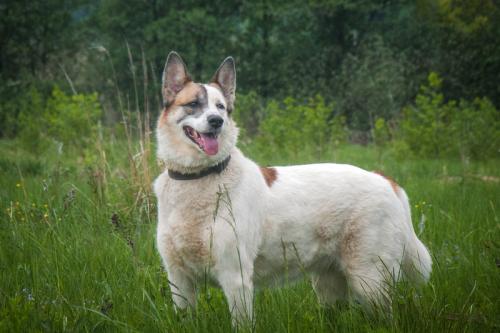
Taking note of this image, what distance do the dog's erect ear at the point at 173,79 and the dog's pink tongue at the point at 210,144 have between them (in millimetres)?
500

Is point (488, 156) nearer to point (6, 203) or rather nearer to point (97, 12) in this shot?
point (6, 203)

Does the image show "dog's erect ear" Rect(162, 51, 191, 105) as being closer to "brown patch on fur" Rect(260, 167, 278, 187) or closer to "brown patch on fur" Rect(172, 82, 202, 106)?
"brown patch on fur" Rect(172, 82, 202, 106)

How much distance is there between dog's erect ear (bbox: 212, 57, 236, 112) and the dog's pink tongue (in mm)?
499

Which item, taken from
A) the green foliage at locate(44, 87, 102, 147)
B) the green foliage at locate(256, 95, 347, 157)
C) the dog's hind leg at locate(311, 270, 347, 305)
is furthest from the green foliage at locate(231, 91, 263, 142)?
the dog's hind leg at locate(311, 270, 347, 305)

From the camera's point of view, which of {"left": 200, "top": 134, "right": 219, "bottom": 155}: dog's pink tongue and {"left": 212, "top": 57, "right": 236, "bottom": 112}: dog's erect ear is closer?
{"left": 200, "top": 134, "right": 219, "bottom": 155}: dog's pink tongue

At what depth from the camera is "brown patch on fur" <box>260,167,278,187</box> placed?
3397 mm

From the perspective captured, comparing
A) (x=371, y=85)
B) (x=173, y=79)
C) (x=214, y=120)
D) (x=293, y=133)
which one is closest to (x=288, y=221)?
(x=214, y=120)

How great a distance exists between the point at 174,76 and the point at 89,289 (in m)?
1.66

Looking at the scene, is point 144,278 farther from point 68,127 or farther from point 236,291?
point 68,127

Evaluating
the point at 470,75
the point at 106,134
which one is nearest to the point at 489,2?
the point at 470,75

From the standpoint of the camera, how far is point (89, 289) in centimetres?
326

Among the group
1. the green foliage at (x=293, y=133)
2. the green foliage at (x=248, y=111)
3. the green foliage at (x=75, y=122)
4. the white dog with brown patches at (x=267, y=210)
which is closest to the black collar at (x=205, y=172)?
the white dog with brown patches at (x=267, y=210)

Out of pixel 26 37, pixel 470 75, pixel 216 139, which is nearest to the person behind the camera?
pixel 216 139

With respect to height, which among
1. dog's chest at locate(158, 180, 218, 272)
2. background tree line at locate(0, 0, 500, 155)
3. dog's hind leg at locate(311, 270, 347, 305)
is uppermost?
background tree line at locate(0, 0, 500, 155)
